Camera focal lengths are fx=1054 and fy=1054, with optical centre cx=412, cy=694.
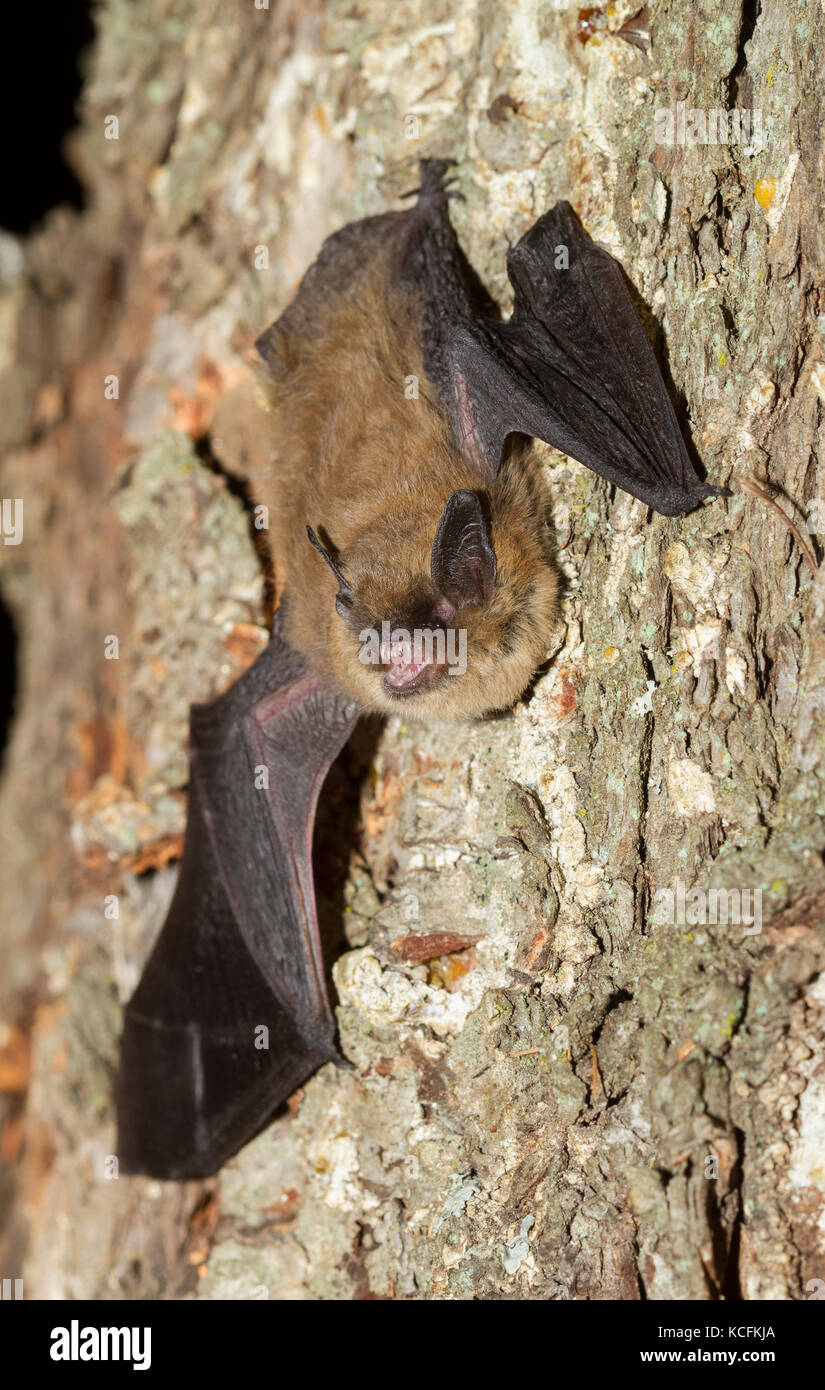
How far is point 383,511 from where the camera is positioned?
9.96 feet

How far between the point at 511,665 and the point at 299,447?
103cm

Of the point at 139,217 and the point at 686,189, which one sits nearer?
the point at 686,189

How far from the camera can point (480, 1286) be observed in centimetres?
277

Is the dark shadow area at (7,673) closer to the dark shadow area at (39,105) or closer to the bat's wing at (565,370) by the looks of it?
the dark shadow area at (39,105)

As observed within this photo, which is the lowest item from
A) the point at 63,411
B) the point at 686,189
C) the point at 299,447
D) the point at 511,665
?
the point at 511,665

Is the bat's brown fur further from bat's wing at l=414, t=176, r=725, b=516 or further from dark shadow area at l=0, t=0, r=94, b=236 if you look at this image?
dark shadow area at l=0, t=0, r=94, b=236

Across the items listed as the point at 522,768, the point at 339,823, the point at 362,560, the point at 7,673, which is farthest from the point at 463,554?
the point at 7,673

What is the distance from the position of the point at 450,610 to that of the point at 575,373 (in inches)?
30.8

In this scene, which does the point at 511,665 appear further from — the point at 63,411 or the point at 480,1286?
the point at 63,411

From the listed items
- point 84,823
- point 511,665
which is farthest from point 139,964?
point 511,665

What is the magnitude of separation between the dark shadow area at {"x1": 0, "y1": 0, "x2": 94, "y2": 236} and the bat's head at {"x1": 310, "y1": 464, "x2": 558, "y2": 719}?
9.54ft

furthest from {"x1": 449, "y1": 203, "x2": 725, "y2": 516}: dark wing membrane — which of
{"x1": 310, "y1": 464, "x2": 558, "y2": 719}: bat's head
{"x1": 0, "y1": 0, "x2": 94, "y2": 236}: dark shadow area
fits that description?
{"x1": 0, "y1": 0, "x2": 94, "y2": 236}: dark shadow area

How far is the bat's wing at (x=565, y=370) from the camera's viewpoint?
275 cm
